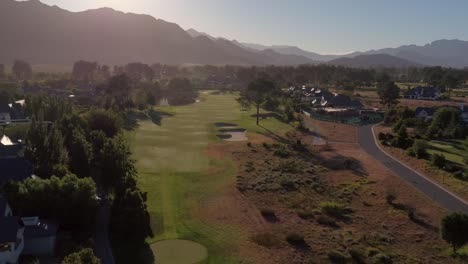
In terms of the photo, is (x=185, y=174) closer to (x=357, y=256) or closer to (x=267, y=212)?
(x=267, y=212)

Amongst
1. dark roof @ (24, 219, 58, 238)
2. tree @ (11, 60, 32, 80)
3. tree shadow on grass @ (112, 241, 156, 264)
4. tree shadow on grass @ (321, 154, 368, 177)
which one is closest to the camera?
dark roof @ (24, 219, 58, 238)

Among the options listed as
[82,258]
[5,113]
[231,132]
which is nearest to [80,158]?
[82,258]

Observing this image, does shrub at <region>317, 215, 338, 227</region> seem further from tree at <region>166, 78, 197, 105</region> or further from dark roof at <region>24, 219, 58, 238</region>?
tree at <region>166, 78, 197, 105</region>

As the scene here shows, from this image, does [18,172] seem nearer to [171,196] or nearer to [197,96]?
[171,196]

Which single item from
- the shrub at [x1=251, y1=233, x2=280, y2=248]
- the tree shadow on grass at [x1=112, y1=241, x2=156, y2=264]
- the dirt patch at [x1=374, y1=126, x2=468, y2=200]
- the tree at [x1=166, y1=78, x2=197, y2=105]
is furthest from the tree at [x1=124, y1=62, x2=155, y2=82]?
the tree shadow on grass at [x1=112, y1=241, x2=156, y2=264]

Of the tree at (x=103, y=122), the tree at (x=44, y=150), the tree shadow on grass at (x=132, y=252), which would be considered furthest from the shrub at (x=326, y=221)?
the tree at (x=103, y=122)

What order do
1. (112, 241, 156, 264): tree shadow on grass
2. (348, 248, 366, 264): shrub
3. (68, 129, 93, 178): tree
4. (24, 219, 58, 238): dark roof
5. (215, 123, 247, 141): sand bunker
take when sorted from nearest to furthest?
(24, 219, 58, 238): dark roof, (112, 241, 156, 264): tree shadow on grass, (348, 248, 366, 264): shrub, (68, 129, 93, 178): tree, (215, 123, 247, 141): sand bunker

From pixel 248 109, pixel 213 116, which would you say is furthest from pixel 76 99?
pixel 248 109
